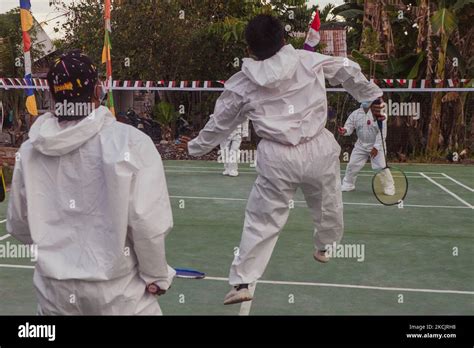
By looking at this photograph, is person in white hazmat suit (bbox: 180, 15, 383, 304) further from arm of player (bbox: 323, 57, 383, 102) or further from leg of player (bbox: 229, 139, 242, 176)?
leg of player (bbox: 229, 139, 242, 176)

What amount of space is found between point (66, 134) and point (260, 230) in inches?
105

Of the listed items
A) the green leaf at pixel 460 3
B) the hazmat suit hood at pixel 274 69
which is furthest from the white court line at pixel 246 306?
the green leaf at pixel 460 3

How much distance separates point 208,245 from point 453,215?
371 cm

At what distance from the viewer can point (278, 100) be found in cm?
518

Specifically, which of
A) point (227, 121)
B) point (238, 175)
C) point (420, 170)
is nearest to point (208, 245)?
point (227, 121)

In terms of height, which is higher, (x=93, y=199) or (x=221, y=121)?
(x=221, y=121)

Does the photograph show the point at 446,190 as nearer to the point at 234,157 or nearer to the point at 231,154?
the point at 234,157

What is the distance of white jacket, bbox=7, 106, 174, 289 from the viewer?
2762 mm

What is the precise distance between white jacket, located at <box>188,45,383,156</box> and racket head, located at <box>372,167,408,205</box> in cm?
354

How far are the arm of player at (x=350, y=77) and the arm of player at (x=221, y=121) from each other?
2.48 ft

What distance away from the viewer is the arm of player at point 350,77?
5457 mm

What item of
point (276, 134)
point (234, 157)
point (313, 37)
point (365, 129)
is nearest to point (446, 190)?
point (365, 129)
